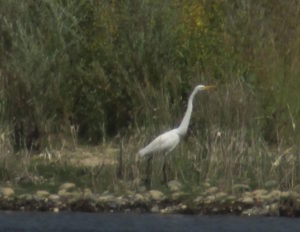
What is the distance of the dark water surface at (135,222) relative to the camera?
618 inches

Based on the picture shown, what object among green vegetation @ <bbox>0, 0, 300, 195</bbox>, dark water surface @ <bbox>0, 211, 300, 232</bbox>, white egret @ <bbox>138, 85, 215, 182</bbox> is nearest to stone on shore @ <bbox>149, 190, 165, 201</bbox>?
dark water surface @ <bbox>0, 211, 300, 232</bbox>

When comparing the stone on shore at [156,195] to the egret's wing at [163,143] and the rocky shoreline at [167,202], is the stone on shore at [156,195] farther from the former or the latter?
the egret's wing at [163,143]

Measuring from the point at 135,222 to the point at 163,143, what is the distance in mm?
2279

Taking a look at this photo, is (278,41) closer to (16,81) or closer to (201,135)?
(201,135)

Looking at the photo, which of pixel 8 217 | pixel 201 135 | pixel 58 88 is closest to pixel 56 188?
pixel 8 217

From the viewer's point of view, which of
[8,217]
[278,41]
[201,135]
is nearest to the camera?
[8,217]

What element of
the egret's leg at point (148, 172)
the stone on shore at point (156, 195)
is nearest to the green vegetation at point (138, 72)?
the egret's leg at point (148, 172)

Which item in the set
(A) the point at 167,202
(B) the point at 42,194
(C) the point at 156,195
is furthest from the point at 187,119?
(B) the point at 42,194

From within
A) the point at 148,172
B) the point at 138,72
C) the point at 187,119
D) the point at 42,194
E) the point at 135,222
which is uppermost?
the point at 138,72

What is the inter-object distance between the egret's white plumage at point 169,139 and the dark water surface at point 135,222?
162cm

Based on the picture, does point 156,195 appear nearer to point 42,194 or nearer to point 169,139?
point 42,194

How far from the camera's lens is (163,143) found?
1811cm

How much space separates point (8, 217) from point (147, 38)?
18.9ft

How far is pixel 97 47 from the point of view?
21.8 meters
